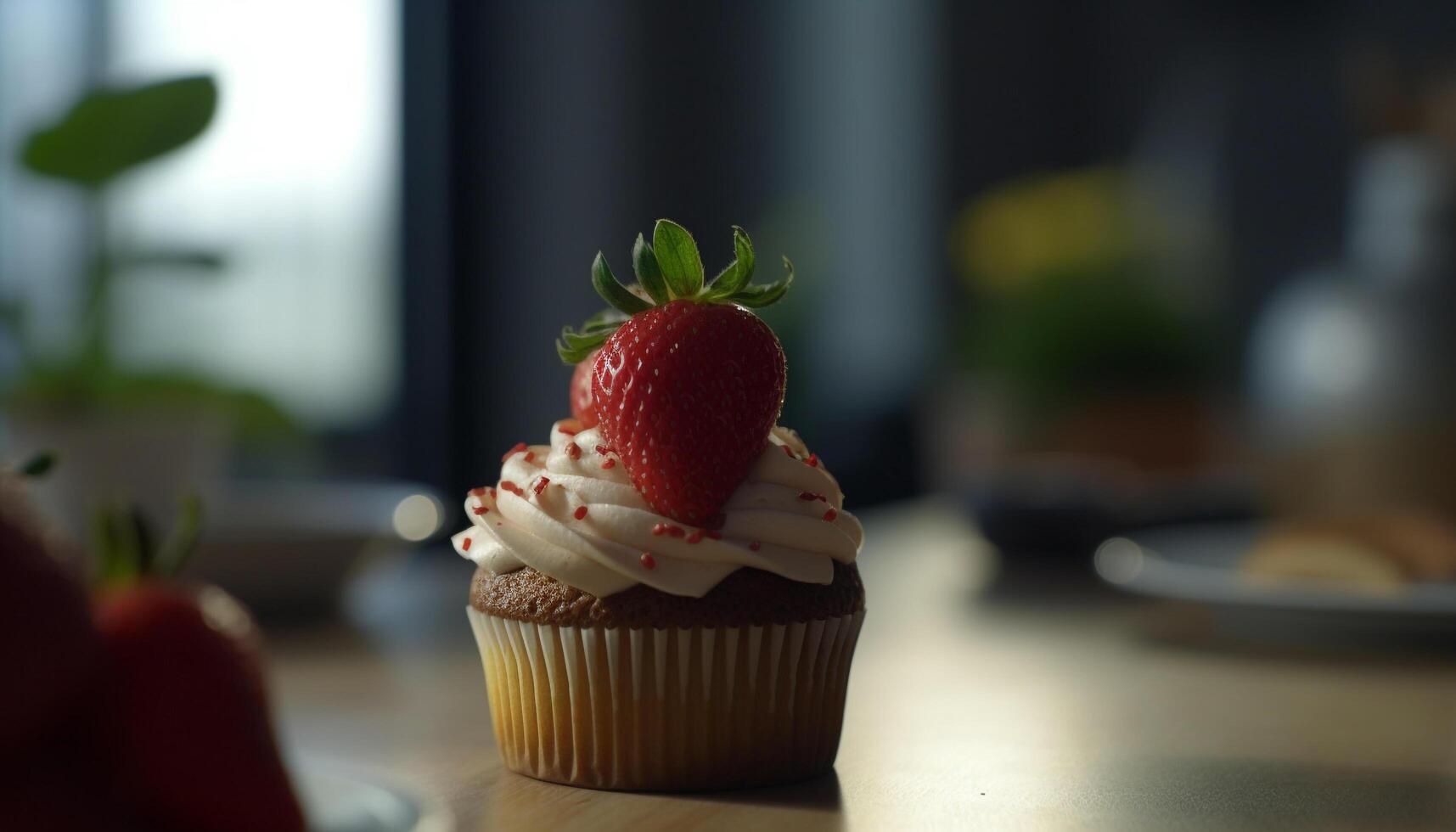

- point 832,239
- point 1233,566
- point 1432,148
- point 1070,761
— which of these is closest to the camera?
point 1070,761

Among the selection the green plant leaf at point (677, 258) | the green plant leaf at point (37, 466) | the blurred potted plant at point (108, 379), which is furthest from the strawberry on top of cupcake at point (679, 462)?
the blurred potted plant at point (108, 379)

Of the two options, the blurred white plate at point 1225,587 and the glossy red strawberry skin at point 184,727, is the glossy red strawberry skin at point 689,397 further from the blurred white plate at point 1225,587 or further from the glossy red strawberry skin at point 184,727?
the blurred white plate at point 1225,587

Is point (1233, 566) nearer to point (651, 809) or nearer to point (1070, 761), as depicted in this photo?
point (1070, 761)

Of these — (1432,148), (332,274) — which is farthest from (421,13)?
(1432,148)

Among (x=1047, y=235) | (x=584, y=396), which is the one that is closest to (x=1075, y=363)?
(x=1047, y=235)

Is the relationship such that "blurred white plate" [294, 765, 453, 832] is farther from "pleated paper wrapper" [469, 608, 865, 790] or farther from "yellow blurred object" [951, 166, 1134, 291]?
"yellow blurred object" [951, 166, 1134, 291]

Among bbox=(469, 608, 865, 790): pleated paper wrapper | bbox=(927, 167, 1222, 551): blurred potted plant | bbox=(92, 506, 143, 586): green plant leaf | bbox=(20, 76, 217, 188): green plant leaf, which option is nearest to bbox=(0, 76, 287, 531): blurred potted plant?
bbox=(20, 76, 217, 188): green plant leaf
